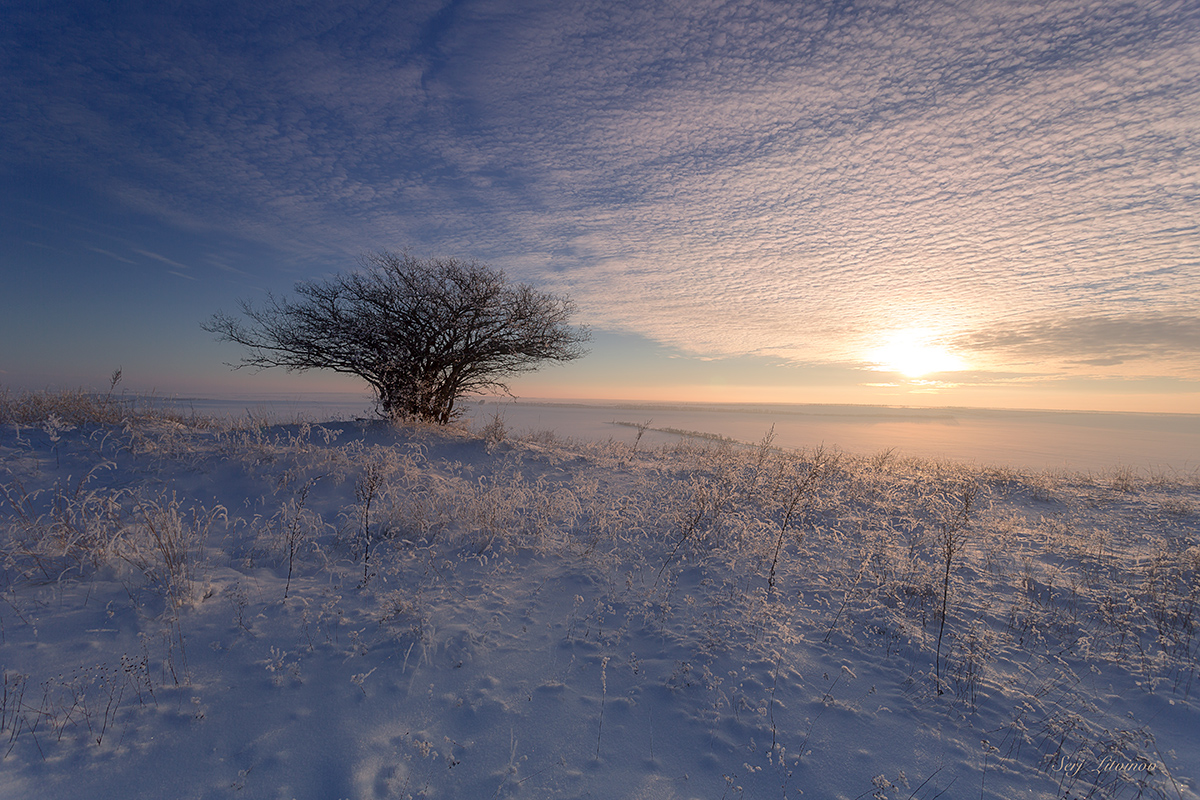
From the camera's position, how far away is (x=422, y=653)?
3416 millimetres

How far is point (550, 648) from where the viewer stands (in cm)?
368

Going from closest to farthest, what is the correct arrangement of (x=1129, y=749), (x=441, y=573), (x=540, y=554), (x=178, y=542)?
(x=1129, y=749) → (x=178, y=542) → (x=441, y=573) → (x=540, y=554)

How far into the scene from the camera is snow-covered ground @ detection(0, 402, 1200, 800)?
258 centimetres

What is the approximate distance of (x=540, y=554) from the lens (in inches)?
214

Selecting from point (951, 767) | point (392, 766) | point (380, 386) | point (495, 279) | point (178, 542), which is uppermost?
point (495, 279)

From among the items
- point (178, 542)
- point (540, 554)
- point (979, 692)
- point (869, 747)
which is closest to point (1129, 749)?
point (979, 692)

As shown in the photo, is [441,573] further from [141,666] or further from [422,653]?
[141,666]

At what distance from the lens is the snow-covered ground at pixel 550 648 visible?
2578mm

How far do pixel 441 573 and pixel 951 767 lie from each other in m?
4.25

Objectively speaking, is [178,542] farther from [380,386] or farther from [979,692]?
[380,386]

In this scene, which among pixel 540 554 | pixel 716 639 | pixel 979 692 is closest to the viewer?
pixel 979 692

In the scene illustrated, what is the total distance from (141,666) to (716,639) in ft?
13.0

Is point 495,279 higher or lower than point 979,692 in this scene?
higher

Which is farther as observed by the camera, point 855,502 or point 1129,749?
point 855,502
